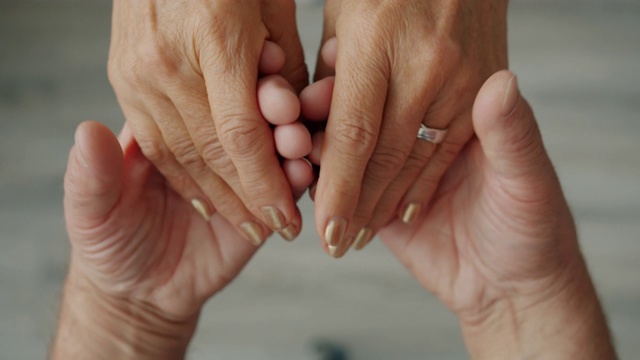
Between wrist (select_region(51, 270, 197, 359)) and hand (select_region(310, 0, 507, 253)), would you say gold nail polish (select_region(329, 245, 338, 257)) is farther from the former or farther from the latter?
wrist (select_region(51, 270, 197, 359))

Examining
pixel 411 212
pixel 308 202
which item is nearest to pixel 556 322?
pixel 411 212

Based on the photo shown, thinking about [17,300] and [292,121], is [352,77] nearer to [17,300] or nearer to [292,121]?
[292,121]

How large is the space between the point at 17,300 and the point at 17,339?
0.30 feet

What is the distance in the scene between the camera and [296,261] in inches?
65.0

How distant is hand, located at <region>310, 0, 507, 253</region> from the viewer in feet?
2.56

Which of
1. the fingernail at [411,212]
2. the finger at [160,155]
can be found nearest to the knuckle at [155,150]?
the finger at [160,155]

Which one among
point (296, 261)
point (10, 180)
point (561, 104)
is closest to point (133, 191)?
point (296, 261)

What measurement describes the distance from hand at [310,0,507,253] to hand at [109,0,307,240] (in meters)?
0.06

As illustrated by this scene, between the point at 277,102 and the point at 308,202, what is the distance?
94 centimetres

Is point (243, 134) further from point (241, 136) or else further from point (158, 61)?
point (158, 61)

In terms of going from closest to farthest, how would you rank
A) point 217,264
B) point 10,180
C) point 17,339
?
point 217,264, point 17,339, point 10,180

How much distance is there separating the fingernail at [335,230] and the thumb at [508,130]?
0.60 ft

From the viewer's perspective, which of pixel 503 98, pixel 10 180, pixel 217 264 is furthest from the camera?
pixel 10 180

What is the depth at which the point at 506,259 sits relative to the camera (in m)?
0.91
